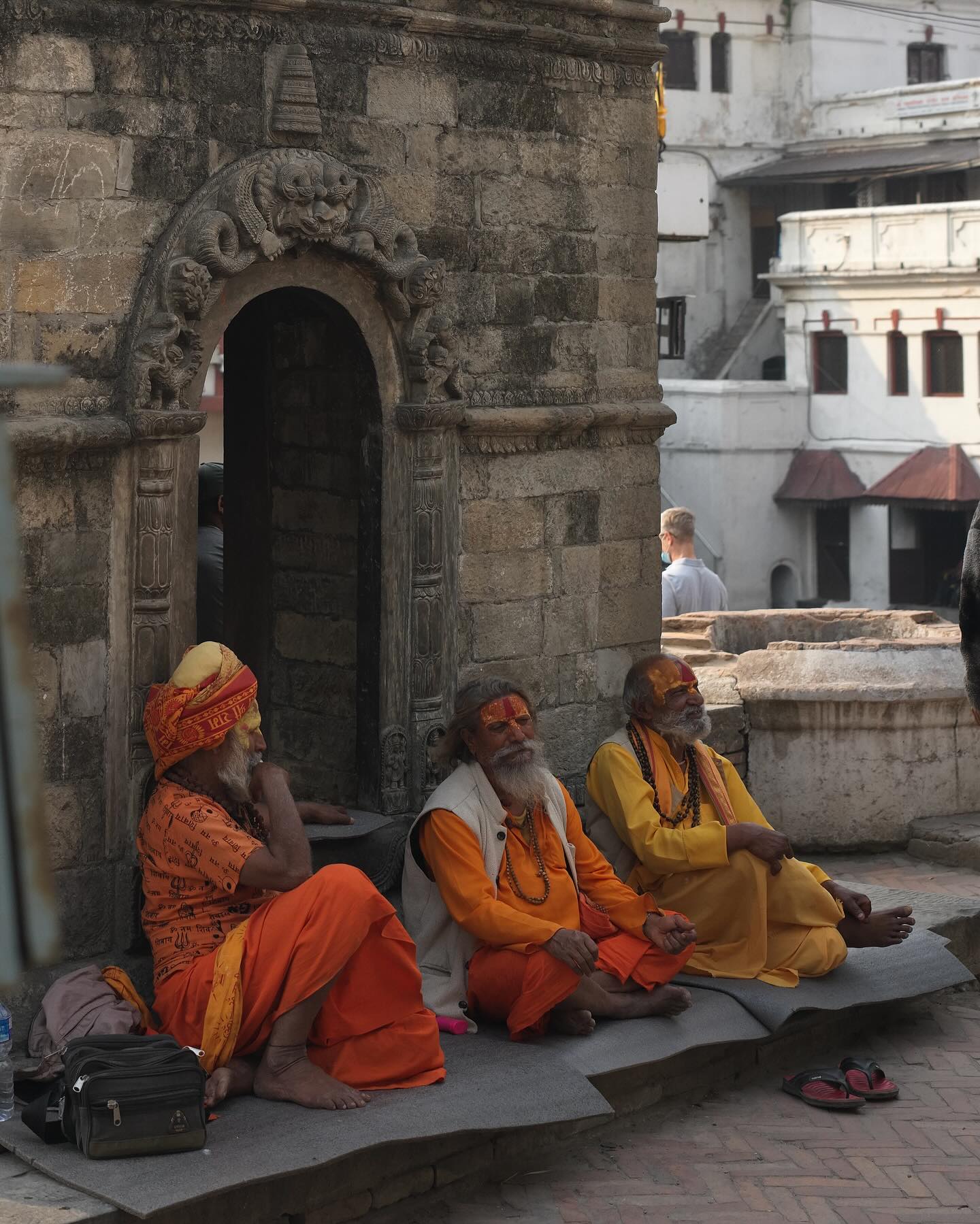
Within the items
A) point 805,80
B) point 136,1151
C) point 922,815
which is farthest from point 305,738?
point 805,80

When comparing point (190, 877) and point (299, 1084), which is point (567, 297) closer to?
point (190, 877)

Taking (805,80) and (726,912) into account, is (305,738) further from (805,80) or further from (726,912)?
(805,80)

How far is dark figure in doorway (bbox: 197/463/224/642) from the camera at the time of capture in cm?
736

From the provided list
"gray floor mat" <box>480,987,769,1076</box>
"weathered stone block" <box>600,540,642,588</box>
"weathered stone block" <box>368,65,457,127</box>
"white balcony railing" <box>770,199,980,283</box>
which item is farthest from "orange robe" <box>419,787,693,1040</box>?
"white balcony railing" <box>770,199,980,283</box>

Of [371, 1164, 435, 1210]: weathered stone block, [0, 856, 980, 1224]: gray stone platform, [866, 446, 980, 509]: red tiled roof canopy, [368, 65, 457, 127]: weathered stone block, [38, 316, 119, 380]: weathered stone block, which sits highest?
[866, 446, 980, 509]: red tiled roof canopy

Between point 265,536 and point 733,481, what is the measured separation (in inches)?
1090

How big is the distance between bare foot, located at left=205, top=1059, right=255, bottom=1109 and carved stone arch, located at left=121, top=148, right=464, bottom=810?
964mm

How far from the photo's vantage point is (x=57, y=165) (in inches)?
209

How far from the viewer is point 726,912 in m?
6.29

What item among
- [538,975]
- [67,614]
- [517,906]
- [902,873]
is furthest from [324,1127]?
[902,873]

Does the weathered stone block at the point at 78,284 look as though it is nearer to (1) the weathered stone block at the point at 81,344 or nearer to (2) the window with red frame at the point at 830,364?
(1) the weathered stone block at the point at 81,344

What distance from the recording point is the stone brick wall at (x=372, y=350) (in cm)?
536

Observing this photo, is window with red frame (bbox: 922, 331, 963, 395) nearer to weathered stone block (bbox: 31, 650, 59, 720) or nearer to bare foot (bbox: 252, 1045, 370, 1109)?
weathered stone block (bbox: 31, 650, 59, 720)

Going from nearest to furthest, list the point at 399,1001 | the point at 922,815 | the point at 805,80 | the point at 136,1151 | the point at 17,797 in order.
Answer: the point at 17,797 → the point at 136,1151 → the point at 399,1001 → the point at 922,815 → the point at 805,80
